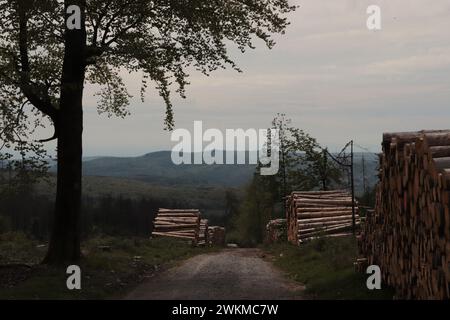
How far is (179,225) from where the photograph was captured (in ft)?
119

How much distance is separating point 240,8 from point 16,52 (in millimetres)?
7024

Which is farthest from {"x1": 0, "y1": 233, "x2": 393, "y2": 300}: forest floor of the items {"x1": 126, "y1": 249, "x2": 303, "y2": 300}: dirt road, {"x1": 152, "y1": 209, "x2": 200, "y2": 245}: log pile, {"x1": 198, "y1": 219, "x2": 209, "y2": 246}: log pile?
{"x1": 152, "y1": 209, "x2": 200, "y2": 245}: log pile

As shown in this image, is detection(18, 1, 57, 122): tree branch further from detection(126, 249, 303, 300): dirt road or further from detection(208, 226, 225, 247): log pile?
detection(208, 226, 225, 247): log pile

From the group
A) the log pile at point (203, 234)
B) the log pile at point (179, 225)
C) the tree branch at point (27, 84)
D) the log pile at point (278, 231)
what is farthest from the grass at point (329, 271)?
the log pile at point (179, 225)

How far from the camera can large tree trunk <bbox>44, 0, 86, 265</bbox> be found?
17.4 m

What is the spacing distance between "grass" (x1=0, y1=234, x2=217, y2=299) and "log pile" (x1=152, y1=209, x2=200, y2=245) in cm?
797

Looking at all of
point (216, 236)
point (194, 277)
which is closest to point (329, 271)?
point (194, 277)

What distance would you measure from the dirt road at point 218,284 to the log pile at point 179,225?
1501cm

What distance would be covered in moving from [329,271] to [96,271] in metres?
6.43

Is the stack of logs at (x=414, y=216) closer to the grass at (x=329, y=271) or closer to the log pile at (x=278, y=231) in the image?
→ the grass at (x=329, y=271)

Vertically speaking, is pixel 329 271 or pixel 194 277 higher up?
pixel 329 271

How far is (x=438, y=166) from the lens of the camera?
8.92m

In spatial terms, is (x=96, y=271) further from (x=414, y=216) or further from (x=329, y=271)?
(x=414, y=216)

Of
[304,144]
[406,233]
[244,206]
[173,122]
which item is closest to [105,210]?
[244,206]
